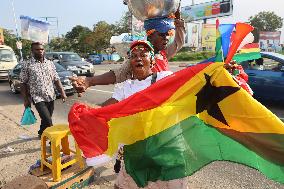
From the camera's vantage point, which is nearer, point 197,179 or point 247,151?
point 247,151

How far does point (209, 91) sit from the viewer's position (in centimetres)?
263

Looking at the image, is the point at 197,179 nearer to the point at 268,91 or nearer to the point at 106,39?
the point at 268,91

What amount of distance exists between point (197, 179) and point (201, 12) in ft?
153

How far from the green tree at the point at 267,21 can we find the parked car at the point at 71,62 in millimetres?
73742

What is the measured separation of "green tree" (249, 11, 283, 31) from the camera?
83.6m

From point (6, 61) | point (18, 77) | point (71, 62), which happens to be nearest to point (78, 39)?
point (6, 61)

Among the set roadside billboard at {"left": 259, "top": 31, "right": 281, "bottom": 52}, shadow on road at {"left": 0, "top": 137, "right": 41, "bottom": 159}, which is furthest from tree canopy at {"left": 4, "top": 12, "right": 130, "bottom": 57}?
shadow on road at {"left": 0, "top": 137, "right": 41, "bottom": 159}

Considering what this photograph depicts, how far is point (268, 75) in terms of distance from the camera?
892 cm

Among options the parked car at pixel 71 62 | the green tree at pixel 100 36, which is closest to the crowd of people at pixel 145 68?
the parked car at pixel 71 62

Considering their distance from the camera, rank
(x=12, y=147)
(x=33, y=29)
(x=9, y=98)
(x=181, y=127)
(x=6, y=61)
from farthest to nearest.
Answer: (x=6, y=61)
(x=9, y=98)
(x=33, y=29)
(x=12, y=147)
(x=181, y=127)

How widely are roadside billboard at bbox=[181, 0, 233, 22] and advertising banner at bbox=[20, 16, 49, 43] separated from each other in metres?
35.0

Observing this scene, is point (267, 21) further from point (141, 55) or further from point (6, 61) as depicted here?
point (141, 55)

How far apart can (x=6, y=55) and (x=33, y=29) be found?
11.1m

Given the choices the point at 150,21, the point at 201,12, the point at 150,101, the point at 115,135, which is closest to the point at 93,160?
the point at 115,135
